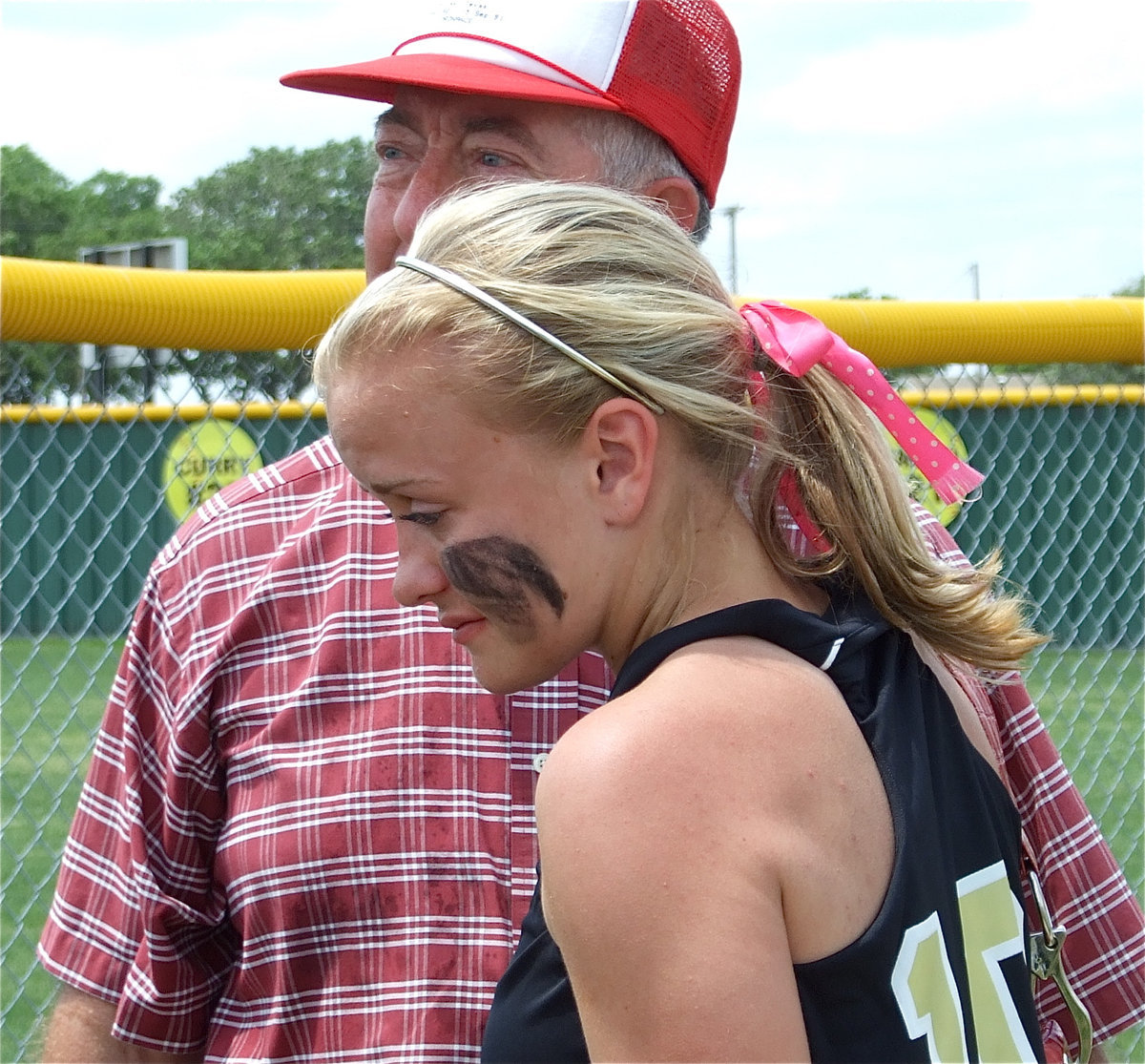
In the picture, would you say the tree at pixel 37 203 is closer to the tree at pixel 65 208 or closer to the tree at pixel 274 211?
the tree at pixel 65 208

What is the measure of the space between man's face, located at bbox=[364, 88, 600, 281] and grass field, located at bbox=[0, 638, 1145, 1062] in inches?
56.2

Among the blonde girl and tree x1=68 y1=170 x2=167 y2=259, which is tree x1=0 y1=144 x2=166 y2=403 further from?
the blonde girl

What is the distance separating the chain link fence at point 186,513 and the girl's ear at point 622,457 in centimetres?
155

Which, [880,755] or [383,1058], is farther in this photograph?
[383,1058]

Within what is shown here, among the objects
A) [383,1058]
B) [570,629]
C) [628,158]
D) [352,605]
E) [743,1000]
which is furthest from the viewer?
[628,158]

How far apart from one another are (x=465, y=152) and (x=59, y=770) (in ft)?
19.8

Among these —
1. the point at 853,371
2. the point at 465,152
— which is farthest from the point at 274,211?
the point at 853,371

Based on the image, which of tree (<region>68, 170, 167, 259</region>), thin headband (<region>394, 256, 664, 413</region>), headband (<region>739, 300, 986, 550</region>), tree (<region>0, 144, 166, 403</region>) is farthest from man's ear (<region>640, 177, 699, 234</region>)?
tree (<region>68, 170, 167, 259</region>)

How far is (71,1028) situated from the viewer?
5.50ft

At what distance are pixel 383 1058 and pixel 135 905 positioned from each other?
Answer: 38cm

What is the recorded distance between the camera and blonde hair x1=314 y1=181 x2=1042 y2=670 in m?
1.12

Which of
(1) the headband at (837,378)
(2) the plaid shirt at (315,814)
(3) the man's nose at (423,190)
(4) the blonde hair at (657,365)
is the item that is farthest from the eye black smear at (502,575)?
(3) the man's nose at (423,190)

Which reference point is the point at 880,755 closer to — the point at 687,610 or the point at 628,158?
the point at 687,610

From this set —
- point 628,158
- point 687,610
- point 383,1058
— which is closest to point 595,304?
point 687,610
